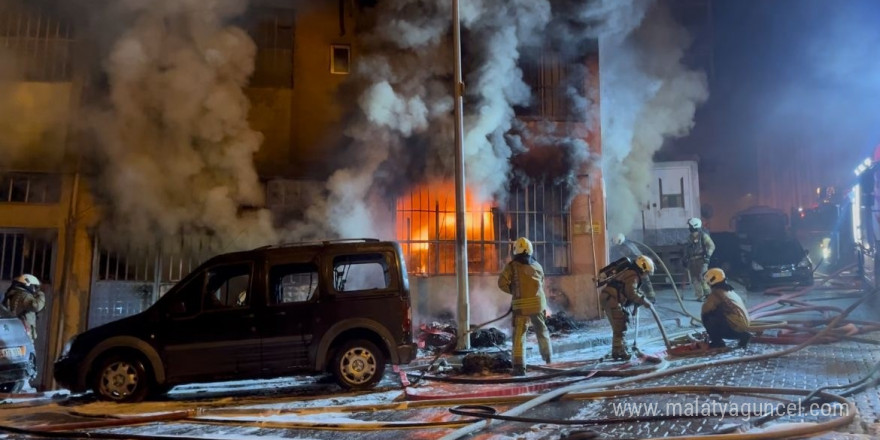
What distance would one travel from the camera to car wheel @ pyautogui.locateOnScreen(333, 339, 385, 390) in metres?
6.46

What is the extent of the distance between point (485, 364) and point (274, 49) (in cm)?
907

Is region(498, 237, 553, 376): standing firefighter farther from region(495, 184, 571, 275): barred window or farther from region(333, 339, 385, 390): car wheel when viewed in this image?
region(495, 184, 571, 275): barred window

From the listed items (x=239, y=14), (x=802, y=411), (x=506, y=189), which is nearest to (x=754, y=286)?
(x=506, y=189)

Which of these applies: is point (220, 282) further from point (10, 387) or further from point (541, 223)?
point (541, 223)

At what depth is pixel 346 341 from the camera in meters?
6.55

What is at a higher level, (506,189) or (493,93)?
(493,93)

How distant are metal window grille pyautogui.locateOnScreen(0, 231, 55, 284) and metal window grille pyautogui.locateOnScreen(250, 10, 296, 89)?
542cm

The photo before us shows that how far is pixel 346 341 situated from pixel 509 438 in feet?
9.17

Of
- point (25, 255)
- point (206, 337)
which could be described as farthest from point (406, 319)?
point (25, 255)

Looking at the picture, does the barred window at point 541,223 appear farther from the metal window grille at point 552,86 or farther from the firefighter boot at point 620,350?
the firefighter boot at point 620,350

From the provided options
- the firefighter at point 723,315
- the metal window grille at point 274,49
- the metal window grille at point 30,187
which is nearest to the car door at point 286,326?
the firefighter at point 723,315

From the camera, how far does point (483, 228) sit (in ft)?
39.3

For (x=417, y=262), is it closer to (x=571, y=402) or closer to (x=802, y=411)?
(x=571, y=402)

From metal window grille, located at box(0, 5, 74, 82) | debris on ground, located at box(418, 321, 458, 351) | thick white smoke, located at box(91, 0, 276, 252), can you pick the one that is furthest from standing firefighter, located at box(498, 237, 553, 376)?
metal window grille, located at box(0, 5, 74, 82)
